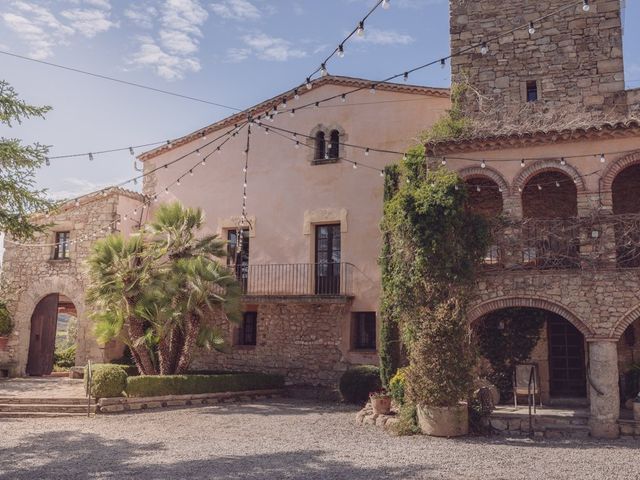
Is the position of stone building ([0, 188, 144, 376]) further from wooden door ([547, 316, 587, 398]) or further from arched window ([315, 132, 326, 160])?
wooden door ([547, 316, 587, 398])

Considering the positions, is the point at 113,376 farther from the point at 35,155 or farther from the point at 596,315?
the point at 596,315

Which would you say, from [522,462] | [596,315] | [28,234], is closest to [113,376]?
[28,234]

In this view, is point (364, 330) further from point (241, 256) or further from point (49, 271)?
point (49, 271)

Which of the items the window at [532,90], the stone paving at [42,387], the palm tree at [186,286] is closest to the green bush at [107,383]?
the stone paving at [42,387]

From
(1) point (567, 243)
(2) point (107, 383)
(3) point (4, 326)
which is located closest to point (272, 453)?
(2) point (107, 383)

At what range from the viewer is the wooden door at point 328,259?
675 inches

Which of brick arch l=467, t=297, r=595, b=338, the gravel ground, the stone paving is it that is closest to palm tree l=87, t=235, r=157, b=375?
the stone paving

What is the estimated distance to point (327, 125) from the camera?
58.9ft

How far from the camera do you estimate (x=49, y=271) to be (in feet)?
62.8

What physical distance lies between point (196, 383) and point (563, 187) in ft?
33.1

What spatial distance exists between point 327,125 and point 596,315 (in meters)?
9.97

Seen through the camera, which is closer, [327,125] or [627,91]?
[627,91]

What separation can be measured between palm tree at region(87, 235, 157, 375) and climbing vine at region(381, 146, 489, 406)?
6.91m

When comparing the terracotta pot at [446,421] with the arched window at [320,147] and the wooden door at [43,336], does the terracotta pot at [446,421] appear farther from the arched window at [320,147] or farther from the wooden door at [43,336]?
the wooden door at [43,336]
